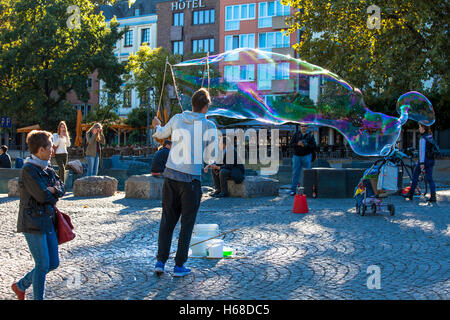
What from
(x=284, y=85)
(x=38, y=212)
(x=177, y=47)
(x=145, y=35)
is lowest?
(x=38, y=212)

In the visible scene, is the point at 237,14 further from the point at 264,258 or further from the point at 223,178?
the point at 264,258

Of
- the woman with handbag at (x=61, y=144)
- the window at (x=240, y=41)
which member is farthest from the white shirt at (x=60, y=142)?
the window at (x=240, y=41)

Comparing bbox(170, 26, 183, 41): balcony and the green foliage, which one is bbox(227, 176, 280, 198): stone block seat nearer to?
the green foliage

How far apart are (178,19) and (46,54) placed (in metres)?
22.7

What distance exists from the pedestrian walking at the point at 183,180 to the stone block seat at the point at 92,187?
8.74m

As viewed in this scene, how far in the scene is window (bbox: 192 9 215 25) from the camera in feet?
182

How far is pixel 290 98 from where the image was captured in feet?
36.1

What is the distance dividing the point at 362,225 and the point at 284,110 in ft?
9.87

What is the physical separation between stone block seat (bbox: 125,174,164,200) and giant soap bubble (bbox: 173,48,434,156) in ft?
9.92

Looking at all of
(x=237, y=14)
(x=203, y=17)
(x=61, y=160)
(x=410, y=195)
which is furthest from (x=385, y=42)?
(x=203, y=17)

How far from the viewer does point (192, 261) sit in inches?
242

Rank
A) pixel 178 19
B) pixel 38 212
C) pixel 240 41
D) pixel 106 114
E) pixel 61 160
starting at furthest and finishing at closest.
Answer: pixel 178 19, pixel 240 41, pixel 106 114, pixel 61 160, pixel 38 212

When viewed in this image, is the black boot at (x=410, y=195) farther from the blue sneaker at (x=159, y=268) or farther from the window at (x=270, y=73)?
the blue sneaker at (x=159, y=268)
